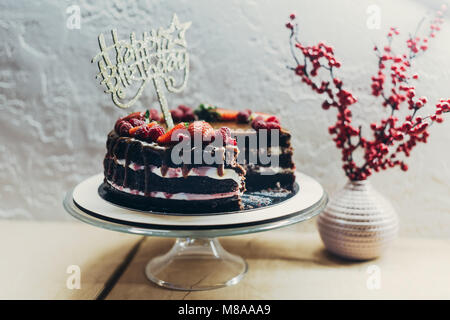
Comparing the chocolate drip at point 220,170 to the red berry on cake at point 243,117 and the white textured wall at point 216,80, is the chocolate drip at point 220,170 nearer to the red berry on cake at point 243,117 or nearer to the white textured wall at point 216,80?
the red berry on cake at point 243,117

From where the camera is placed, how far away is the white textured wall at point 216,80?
73.8 inches

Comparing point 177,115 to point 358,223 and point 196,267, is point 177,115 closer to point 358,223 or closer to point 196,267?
point 196,267

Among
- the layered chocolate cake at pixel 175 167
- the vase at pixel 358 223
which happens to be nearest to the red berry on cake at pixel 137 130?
the layered chocolate cake at pixel 175 167

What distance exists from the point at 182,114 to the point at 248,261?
64cm

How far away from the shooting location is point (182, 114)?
6.12 ft

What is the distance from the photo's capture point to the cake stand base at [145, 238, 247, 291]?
158cm

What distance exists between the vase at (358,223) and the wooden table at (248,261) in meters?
0.07

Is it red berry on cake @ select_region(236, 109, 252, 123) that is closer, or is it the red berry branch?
the red berry branch

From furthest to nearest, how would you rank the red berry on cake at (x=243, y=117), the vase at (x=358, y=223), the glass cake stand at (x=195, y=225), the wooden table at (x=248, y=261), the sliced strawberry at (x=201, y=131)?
the red berry on cake at (x=243, y=117) → the vase at (x=358, y=223) → the wooden table at (x=248, y=261) → the sliced strawberry at (x=201, y=131) → the glass cake stand at (x=195, y=225)

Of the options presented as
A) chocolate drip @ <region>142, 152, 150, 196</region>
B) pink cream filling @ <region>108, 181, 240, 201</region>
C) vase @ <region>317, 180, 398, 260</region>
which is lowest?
vase @ <region>317, 180, 398, 260</region>

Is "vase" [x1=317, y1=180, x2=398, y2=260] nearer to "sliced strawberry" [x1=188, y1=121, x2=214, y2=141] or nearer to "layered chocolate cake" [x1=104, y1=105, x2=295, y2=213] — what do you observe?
"layered chocolate cake" [x1=104, y1=105, x2=295, y2=213]

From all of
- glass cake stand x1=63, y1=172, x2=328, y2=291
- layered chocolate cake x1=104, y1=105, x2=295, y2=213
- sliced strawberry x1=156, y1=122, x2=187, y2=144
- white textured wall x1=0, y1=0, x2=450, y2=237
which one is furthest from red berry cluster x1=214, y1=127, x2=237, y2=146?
white textured wall x1=0, y1=0, x2=450, y2=237

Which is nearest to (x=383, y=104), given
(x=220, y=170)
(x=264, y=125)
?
→ (x=264, y=125)
